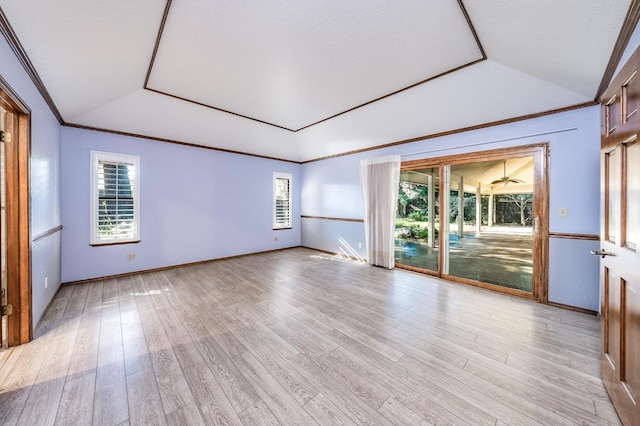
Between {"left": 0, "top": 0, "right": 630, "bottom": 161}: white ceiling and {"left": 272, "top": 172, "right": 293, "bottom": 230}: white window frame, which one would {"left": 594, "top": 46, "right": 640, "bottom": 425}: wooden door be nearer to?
{"left": 0, "top": 0, "right": 630, "bottom": 161}: white ceiling

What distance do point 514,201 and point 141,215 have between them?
7.31m

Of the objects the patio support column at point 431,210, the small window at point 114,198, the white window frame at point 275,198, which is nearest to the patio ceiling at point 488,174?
the patio support column at point 431,210

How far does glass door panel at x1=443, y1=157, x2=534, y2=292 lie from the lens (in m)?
3.84

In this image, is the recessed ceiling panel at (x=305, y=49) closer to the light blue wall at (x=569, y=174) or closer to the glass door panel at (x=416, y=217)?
the light blue wall at (x=569, y=174)

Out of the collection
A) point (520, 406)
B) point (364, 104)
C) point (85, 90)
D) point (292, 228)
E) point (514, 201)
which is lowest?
point (520, 406)

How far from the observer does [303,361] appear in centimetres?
187

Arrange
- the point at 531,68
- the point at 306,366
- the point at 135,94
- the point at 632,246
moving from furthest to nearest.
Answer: the point at 135,94, the point at 531,68, the point at 306,366, the point at 632,246

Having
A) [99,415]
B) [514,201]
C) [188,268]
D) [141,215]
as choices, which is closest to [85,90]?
[141,215]

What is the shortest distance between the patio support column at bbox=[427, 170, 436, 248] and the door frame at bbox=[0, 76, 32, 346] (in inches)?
199

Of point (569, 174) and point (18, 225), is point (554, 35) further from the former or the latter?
point (18, 225)

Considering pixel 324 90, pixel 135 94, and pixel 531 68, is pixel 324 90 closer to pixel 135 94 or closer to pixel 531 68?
pixel 531 68

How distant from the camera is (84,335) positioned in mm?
2219

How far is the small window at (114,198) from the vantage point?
145 inches

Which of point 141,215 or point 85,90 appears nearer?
point 85,90
